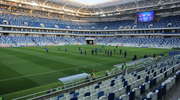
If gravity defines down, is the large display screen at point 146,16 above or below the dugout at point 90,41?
above

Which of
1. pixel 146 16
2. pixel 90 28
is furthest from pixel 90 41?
pixel 146 16

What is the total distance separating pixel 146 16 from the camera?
52.3 metres

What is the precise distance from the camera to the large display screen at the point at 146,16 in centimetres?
5094

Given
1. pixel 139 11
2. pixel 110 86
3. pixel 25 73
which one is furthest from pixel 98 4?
pixel 110 86

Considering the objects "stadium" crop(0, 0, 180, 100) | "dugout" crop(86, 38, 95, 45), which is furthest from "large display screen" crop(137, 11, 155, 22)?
"dugout" crop(86, 38, 95, 45)

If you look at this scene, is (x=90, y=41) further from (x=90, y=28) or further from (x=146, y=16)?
(x=146, y=16)

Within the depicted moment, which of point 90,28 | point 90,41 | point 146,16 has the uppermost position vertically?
point 146,16

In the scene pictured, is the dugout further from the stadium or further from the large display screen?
the large display screen

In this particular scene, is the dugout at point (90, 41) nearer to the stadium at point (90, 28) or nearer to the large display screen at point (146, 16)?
the stadium at point (90, 28)

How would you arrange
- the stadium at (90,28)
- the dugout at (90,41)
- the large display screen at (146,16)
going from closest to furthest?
the stadium at (90,28), the large display screen at (146,16), the dugout at (90,41)

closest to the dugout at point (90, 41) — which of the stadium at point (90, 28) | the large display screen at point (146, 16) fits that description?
the stadium at point (90, 28)

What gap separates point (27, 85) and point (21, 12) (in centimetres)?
5553

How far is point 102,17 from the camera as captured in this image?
72688 millimetres

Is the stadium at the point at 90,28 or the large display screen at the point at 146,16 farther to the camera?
the large display screen at the point at 146,16
